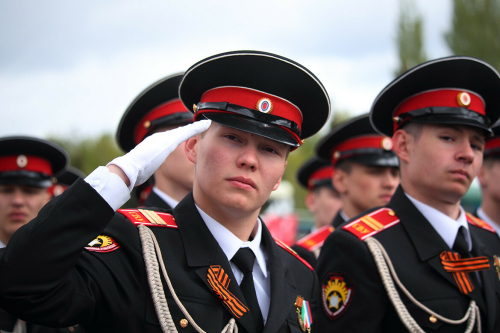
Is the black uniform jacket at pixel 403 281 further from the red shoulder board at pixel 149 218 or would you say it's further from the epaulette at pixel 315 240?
the epaulette at pixel 315 240

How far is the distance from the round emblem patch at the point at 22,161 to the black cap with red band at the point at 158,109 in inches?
48.2

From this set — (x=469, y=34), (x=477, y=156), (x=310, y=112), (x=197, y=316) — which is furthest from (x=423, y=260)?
(x=469, y=34)

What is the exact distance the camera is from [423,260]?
2898 millimetres

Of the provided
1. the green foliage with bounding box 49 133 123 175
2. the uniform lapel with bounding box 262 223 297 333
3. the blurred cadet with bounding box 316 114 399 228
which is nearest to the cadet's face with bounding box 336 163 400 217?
the blurred cadet with bounding box 316 114 399 228

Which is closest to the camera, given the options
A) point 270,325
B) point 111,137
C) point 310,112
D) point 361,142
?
point 270,325

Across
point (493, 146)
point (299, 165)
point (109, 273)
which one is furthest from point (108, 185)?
point (299, 165)

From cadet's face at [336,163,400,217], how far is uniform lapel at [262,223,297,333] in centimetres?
245

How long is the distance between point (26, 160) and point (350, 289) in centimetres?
351

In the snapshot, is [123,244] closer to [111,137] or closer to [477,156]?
[477,156]

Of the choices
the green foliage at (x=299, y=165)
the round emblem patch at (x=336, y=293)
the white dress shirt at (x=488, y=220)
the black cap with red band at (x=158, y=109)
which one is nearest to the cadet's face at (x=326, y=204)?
the white dress shirt at (x=488, y=220)

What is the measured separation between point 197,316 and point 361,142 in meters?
3.37

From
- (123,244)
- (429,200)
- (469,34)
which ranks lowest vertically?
(123,244)

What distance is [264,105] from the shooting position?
2436 millimetres

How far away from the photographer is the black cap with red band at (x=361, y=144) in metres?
4.82
